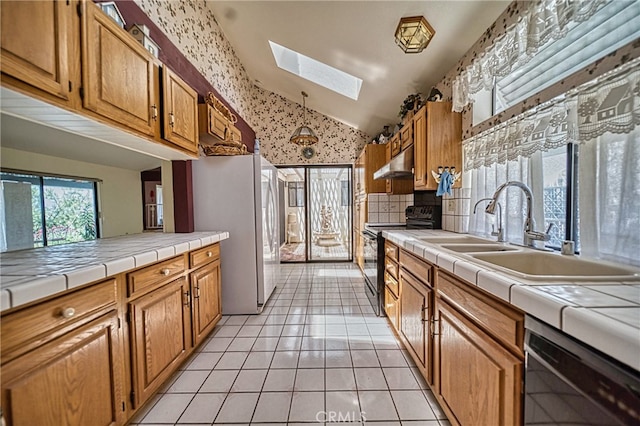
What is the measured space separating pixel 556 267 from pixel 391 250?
1.18 m

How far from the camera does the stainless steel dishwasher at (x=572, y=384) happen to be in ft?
1.73

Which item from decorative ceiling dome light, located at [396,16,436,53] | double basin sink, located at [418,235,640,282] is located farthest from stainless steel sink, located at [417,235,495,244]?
decorative ceiling dome light, located at [396,16,436,53]

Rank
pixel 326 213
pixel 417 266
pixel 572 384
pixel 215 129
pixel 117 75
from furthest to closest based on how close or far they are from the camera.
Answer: pixel 326 213 < pixel 215 129 < pixel 417 266 < pixel 117 75 < pixel 572 384

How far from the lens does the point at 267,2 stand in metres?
2.46

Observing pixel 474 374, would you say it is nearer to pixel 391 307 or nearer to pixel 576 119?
pixel 576 119

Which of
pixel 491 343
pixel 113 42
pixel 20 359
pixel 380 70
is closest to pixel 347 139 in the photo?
pixel 380 70

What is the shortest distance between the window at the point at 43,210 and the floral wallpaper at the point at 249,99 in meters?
1.58

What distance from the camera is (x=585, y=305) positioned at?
65 centimetres

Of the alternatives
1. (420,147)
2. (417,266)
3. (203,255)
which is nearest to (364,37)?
(420,147)

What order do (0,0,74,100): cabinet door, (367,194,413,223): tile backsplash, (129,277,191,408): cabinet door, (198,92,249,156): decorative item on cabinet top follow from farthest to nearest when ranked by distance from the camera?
1. (367,194,413,223): tile backsplash
2. (198,92,249,156): decorative item on cabinet top
3. (129,277,191,408): cabinet door
4. (0,0,74,100): cabinet door

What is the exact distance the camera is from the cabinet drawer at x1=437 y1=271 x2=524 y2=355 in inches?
32.2

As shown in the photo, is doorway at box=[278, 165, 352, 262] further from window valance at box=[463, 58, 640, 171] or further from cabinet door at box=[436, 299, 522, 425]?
cabinet door at box=[436, 299, 522, 425]

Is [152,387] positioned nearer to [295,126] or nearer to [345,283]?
[345,283]

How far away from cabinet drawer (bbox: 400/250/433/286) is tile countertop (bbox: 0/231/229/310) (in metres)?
Answer: 1.54
